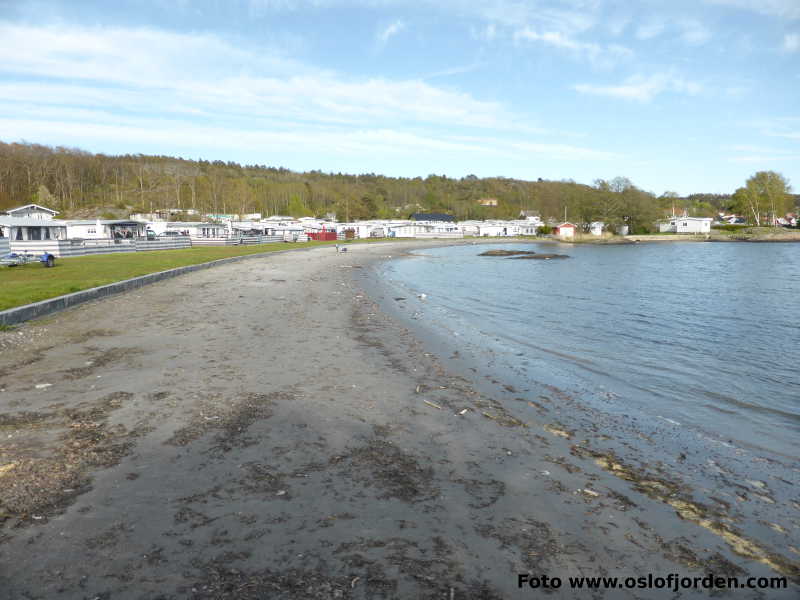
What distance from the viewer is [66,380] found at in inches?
336

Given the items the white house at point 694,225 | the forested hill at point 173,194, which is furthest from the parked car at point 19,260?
the white house at point 694,225

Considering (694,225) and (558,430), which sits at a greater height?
(694,225)

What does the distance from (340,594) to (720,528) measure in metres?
3.80

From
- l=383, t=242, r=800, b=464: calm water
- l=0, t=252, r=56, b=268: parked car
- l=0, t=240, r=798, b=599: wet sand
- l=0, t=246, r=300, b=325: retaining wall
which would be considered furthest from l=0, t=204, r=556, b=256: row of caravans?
l=0, t=240, r=798, b=599: wet sand

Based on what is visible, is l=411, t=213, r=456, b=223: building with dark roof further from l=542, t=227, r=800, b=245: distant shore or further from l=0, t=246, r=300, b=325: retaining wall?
l=0, t=246, r=300, b=325: retaining wall

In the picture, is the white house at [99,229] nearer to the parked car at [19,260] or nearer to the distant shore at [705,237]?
the parked car at [19,260]

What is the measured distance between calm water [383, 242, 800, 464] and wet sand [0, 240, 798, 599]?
6.78 feet

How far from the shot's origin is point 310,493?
16.3 ft

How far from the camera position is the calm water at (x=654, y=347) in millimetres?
8875

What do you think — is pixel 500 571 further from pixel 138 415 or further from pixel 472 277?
pixel 472 277

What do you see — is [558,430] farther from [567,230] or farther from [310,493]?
[567,230]

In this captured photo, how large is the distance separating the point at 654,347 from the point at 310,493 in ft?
41.6

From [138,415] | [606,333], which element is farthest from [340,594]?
[606,333]

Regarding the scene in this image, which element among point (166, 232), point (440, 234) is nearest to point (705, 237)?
point (440, 234)
